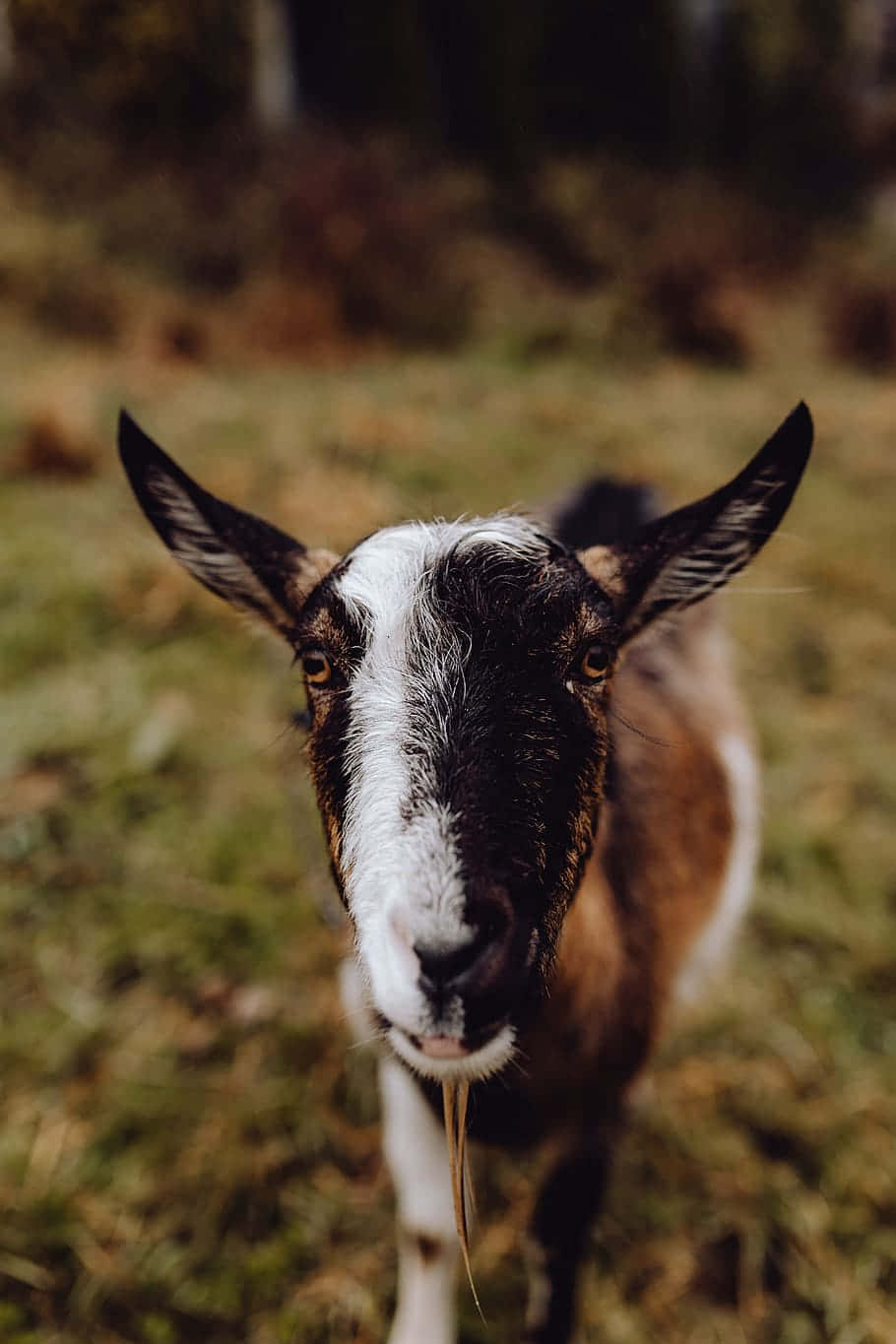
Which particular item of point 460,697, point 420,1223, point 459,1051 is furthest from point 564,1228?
point 460,697

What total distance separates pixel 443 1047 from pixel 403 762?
0.44 metres

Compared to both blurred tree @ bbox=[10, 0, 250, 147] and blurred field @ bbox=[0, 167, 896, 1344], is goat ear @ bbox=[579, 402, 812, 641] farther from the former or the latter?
blurred tree @ bbox=[10, 0, 250, 147]

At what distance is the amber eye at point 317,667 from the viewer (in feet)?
5.32

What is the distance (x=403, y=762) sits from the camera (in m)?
1.41

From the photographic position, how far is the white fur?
3.01 meters

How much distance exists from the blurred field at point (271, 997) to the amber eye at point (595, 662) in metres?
0.62

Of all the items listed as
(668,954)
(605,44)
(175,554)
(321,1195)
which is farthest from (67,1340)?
(605,44)

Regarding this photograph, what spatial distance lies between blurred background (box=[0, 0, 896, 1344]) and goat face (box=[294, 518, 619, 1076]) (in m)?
1.32

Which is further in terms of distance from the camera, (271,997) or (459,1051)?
(271,997)

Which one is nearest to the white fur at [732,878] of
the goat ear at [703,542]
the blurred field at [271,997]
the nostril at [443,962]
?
the blurred field at [271,997]

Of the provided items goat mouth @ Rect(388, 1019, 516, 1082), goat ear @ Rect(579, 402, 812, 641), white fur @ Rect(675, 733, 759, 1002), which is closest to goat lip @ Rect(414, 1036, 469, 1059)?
goat mouth @ Rect(388, 1019, 516, 1082)

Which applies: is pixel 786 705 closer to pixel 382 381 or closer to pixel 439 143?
pixel 382 381

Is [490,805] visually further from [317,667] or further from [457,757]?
[317,667]

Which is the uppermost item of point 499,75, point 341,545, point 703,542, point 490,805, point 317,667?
point 499,75
